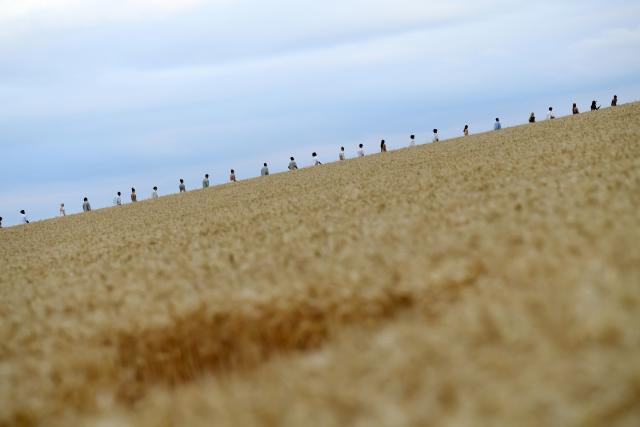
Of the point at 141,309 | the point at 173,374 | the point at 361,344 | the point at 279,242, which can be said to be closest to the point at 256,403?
the point at 361,344

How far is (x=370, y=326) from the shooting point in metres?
5.74

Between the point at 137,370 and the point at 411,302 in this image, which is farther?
the point at 137,370

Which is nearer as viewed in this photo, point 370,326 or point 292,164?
point 370,326

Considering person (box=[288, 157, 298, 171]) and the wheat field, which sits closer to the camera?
the wheat field

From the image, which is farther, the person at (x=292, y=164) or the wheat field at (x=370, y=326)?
the person at (x=292, y=164)

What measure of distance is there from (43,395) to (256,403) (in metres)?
2.36

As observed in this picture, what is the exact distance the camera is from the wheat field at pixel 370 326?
3342mm

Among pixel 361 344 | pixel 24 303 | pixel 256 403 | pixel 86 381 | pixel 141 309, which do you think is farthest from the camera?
pixel 24 303

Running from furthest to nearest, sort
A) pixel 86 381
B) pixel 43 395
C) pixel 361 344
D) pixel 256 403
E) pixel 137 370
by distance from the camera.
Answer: pixel 137 370
pixel 86 381
pixel 43 395
pixel 361 344
pixel 256 403

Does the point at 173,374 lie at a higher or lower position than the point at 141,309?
lower

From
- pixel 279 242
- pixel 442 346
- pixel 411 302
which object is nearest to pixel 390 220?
pixel 279 242

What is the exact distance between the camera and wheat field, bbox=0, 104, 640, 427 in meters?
3.34

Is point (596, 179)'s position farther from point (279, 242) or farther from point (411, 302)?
point (411, 302)

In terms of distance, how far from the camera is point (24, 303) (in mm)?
9070
